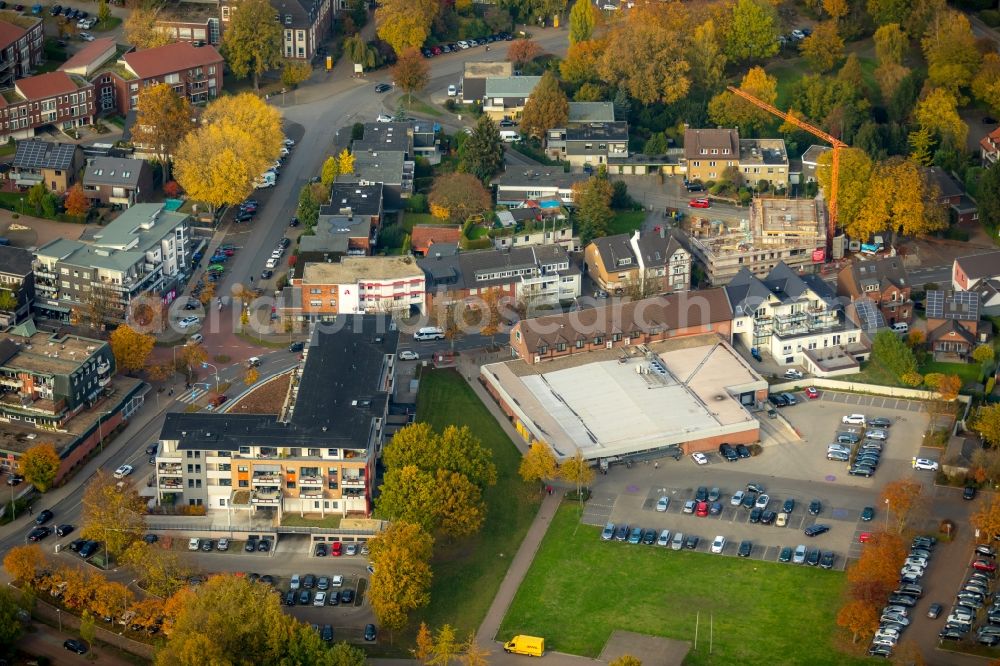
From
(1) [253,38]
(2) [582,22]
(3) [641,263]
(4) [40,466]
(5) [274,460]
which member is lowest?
(4) [40,466]

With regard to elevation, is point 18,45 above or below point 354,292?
above

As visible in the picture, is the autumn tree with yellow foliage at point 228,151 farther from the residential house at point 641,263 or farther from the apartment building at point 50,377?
the residential house at point 641,263

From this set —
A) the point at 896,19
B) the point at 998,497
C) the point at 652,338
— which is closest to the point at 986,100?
the point at 896,19

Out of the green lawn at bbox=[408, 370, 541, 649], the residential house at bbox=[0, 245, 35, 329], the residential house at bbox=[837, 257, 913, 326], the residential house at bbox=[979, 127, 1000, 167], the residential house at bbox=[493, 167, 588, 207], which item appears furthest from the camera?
the residential house at bbox=[979, 127, 1000, 167]

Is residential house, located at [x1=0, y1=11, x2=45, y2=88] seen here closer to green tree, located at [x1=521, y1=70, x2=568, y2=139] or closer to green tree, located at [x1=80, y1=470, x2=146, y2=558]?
green tree, located at [x1=521, y1=70, x2=568, y2=139]

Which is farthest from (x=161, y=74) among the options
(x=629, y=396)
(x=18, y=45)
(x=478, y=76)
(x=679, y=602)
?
(x=679, y=602)

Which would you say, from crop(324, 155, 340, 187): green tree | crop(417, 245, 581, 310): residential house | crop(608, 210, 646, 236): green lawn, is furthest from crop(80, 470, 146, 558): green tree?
crop(608, 210, 646, 236): green lawn

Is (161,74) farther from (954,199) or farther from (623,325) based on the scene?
(954,199)
